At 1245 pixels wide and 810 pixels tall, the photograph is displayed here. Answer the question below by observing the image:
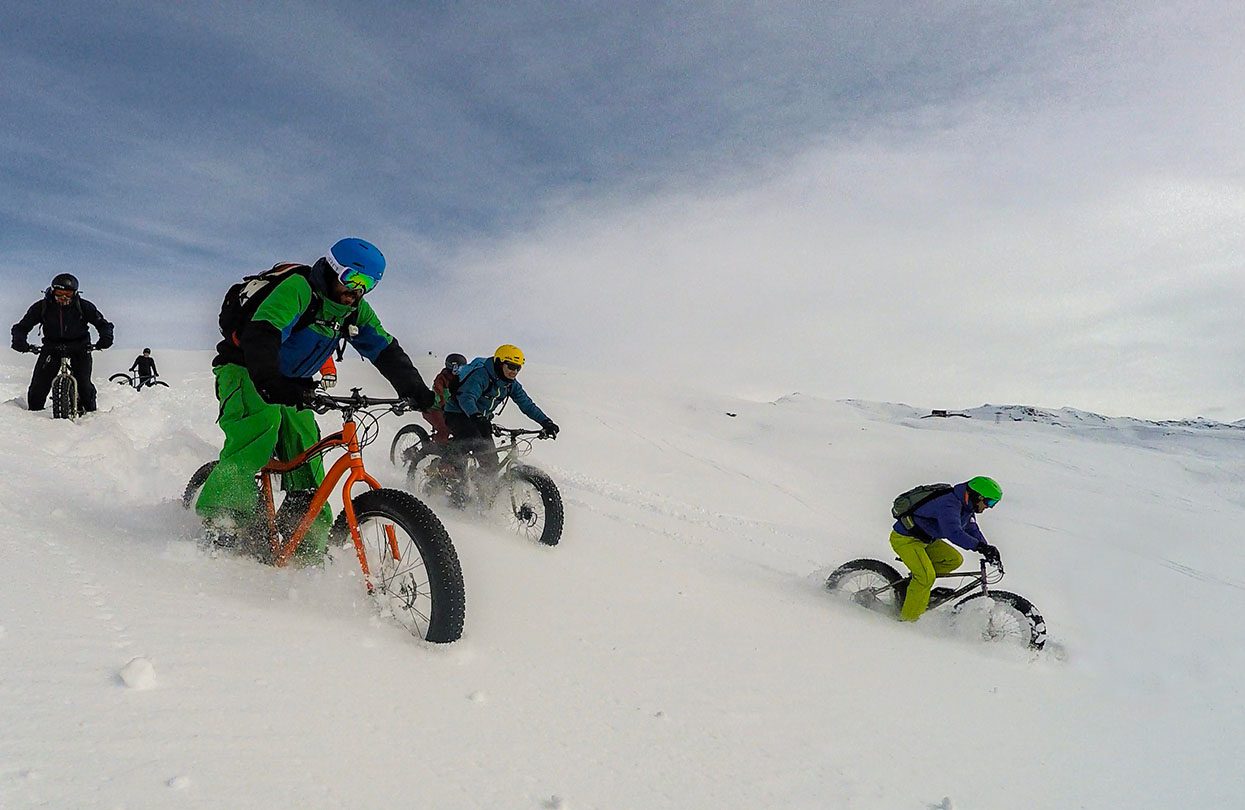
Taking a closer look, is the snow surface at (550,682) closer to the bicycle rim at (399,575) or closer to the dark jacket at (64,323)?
the bicycle rim at (399,575)

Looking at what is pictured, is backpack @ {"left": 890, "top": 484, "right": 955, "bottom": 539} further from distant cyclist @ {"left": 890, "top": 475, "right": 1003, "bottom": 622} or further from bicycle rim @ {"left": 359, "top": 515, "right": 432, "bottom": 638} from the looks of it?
bicycle rim @ {"left": 359, "top": 515, "right": 432, "bottom": 638}

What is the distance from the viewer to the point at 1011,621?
5.88 metres

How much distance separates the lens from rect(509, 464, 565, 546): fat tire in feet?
19.8

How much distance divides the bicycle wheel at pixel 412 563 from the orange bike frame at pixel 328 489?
44 mm

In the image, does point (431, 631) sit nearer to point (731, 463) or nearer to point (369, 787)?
point (369, 787)

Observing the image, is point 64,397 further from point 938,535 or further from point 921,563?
point 938,535

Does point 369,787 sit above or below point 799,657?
below

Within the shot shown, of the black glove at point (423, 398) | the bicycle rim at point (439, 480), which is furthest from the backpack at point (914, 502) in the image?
the black glove at point (423, 398)

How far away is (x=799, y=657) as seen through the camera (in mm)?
3896

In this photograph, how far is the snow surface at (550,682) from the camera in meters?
1.87

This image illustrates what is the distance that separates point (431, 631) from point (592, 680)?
2.50ft

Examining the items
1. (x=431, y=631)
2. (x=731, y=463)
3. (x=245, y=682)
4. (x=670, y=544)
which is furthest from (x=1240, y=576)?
(x=245, y=682)

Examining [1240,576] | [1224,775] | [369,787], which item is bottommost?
[369,787]

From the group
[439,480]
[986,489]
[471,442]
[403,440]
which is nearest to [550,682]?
[471,442]
